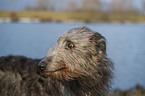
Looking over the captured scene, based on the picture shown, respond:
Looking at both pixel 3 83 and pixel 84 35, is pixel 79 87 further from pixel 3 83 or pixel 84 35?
pixel 3 83

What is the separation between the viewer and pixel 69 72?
9.46ft

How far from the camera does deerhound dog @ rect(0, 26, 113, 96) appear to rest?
115 inches

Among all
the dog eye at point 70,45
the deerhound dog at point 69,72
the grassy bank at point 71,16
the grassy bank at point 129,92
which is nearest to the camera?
the deerhound dog at point 69,72

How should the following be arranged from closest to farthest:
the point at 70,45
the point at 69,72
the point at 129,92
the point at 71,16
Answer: the point at 69,72 < the point at 70,45 < the point at 129,92 < the point at 71,16

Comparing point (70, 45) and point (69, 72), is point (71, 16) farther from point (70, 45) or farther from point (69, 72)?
point (69, 72)

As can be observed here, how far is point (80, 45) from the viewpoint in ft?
9.98

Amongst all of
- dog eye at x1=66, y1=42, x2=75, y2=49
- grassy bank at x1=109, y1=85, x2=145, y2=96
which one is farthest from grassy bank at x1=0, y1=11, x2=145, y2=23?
dog eye at x1=66, y1=42, x2=75, y2=49

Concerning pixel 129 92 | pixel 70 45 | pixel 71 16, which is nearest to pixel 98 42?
pixel 70 45

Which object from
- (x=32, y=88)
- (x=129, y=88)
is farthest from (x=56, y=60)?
(x=129, y=88)

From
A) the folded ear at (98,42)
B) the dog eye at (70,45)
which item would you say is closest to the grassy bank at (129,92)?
the folded ear at (98,42)

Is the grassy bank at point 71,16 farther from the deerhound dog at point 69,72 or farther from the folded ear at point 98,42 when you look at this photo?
the deerhound dog at point 69,72

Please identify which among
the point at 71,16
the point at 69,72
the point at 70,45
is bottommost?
the point at 71,16

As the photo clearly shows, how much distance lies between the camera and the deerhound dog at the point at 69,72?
2932 mm

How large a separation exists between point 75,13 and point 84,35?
41.2m
